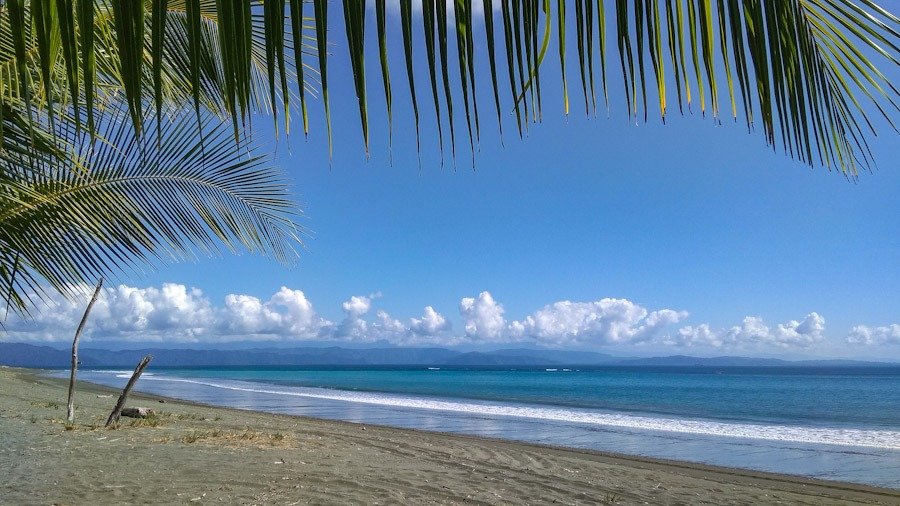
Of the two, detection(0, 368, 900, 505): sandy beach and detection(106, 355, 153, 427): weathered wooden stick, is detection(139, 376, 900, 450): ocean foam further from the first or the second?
detection(106, 355, 153, 427): weathered wooden stick

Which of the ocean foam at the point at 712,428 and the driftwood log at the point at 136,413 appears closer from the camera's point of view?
the driftwood log at the point at 136,413

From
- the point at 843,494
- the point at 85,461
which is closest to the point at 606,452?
the point at 843,494

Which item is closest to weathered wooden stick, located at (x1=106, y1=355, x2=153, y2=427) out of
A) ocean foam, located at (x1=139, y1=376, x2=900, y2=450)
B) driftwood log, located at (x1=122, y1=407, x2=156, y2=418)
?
driftwood log, located at (x1=122, y1=407, x2=156, y2=418)

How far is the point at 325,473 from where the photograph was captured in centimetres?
873

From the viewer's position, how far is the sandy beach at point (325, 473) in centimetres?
725

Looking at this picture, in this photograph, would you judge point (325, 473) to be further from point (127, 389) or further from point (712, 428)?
point (712, 428)

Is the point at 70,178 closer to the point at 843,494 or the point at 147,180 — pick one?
the point at 147,180

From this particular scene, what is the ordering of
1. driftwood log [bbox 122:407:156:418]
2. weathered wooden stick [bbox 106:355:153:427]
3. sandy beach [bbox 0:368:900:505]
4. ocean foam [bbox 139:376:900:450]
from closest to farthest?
sandy beach [bbox 0:368:900:505] → weathered wooden stick [bbox 106:355:153:427] → driftwood log [bbox 122:407:156:418] → ocean foam [bbox 139:376:900:450]

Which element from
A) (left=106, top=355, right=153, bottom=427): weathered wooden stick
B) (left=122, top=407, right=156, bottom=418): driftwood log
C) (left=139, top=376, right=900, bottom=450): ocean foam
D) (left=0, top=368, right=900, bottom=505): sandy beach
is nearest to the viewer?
(left=0, top=368, right=900, bottom=505): sandy beach

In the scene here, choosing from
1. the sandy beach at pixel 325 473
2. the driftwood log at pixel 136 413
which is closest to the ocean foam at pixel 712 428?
the sandy beach at pixel 325 473

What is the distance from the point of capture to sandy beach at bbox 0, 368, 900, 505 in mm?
7254

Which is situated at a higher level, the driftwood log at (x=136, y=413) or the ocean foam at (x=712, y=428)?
the driftwood log at (x=136, y=413)

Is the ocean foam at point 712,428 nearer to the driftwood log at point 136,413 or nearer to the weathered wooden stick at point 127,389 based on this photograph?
the driftwood log at point 136,413

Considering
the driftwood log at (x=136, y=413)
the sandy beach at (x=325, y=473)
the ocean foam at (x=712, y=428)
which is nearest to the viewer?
the sandy beach at (x=325, y=473)
